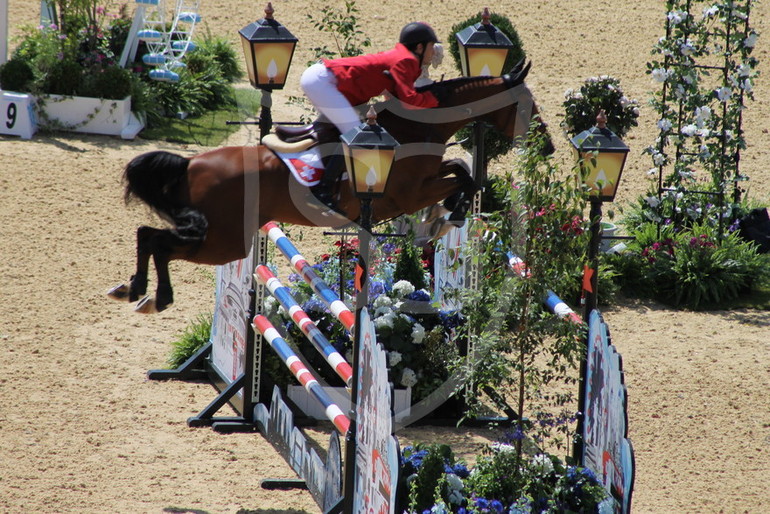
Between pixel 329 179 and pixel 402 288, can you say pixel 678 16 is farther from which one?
pixel 329 179

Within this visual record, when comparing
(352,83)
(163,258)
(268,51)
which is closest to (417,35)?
(352,83)

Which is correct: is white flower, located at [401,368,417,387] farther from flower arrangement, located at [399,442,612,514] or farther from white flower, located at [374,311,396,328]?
flower arrangement, located at [399,442,612,514]

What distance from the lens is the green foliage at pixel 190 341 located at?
25.2 feet

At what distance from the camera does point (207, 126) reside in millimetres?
12141

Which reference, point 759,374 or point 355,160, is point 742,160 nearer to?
point 759,374

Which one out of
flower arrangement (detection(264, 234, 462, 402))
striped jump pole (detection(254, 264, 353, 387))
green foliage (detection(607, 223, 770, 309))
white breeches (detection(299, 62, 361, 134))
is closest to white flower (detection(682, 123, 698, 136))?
green foliage (detection(607, 223, 770, 309))

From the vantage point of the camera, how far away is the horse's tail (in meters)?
5.88

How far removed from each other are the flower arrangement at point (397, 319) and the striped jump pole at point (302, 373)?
0.47m

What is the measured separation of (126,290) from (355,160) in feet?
5.68

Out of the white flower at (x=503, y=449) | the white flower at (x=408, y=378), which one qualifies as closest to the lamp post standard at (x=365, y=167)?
the white flower at (x=503, y=449)

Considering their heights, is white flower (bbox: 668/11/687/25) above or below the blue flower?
above

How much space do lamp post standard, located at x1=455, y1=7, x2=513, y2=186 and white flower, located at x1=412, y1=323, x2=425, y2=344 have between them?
105 centimetres

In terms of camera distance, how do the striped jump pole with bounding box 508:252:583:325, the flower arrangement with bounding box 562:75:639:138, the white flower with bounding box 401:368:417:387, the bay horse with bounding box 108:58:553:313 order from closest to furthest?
the striped jump pole with bounding box 508:252:583:325, the bay horse with bounding box 108:58:553:313, the white flower with bounding box 401:368:417:387, the flower arrangement with bounding box 562:75:639:138

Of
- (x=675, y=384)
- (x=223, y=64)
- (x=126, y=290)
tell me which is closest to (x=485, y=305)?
(x=126, y=290)
